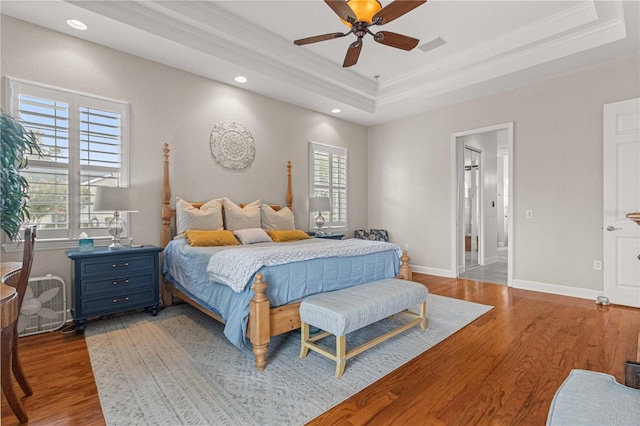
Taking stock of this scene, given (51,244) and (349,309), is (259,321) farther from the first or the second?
(51,244)

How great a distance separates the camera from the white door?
353 centimetres

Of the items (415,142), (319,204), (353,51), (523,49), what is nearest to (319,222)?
(319,204)

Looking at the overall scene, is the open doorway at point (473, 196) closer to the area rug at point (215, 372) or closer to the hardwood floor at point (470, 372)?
the hardwood floor at point (470, 372)

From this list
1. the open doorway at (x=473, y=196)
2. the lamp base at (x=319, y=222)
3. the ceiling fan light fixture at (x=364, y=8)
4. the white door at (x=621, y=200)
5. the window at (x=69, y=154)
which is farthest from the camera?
the open doorway at (x=473, y=196)

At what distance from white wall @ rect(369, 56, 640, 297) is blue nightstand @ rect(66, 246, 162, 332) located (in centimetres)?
432

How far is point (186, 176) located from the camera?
4.00 meters

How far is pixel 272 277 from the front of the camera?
235cm

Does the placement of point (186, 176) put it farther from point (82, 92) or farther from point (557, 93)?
point (557, 93)

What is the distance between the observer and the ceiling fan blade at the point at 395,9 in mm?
2297

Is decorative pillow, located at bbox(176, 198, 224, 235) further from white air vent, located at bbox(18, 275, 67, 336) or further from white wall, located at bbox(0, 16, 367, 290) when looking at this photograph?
Answer: white air vent, located at bbox(18, 275, 67, 336)

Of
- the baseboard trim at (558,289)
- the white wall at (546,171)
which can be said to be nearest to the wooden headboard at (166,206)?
the white wall at (546,171)

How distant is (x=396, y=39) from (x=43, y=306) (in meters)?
4.11

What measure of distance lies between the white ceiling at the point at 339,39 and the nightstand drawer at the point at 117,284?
2431mm

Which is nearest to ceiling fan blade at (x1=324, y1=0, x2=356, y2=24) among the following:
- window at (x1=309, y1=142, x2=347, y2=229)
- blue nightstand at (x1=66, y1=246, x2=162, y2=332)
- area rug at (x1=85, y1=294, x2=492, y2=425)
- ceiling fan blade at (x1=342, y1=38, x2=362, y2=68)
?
ceiling fan blade at (x1=342, y1=38, x2=362, y2=68)
